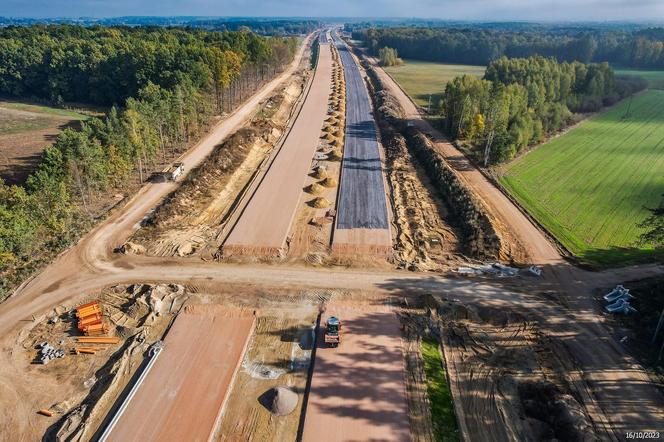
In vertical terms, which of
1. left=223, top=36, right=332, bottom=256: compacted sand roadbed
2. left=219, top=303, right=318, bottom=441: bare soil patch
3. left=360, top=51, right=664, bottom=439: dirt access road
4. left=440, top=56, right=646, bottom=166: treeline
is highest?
left=440, top=56, right=646, bottom=166: treeline

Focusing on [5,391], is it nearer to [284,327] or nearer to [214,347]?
[214,347]

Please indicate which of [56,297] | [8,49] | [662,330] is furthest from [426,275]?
[8,49]

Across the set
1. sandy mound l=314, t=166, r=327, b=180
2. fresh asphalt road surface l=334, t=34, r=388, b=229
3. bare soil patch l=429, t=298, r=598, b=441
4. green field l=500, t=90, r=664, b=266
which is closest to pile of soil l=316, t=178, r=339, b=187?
fresh asphalt road surface l=334, t=34, r=388, b=229

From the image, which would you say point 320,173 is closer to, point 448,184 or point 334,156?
point 334,156

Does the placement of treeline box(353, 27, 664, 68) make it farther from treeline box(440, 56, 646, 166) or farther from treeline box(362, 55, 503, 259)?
treeline box(362, 55, 503, 259)

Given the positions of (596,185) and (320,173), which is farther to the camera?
(320,173)

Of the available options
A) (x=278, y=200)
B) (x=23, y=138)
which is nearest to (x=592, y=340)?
(x=278, y=200)
